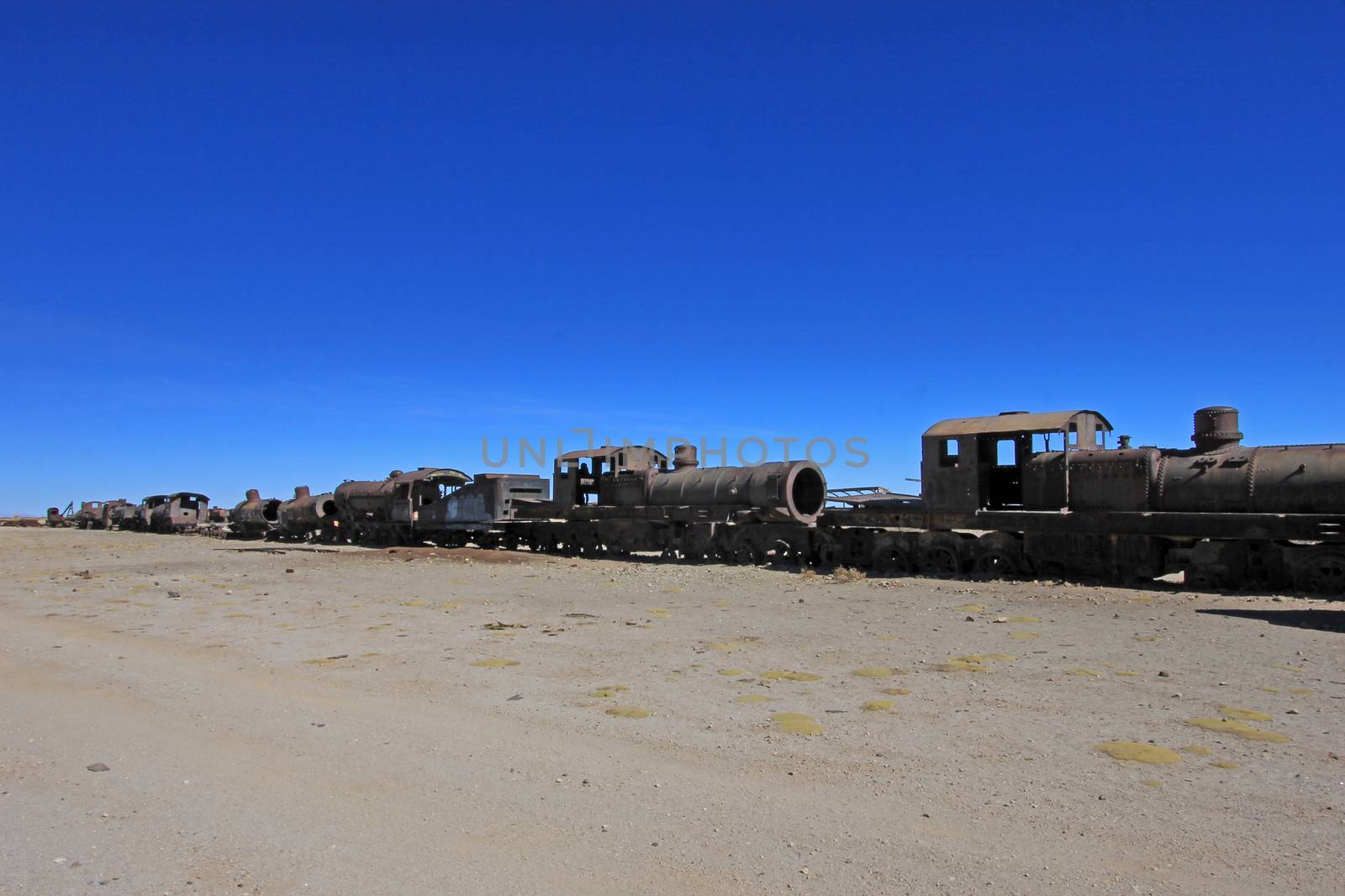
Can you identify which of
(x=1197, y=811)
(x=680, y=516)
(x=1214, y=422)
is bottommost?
(x=1197, y=811)

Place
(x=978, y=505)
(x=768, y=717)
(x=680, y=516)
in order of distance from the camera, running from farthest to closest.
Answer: (x=680, y=516), (x=978, y=505), (x=768, y=717)

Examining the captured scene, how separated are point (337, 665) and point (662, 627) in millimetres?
4234

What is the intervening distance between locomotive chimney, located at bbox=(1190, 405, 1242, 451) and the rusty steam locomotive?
27 mm

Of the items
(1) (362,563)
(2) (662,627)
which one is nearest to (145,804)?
(2) (662,627)

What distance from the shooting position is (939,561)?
1848 centimetres

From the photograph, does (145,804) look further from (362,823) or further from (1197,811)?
(1197,811)

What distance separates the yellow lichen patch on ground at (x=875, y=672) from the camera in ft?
27.2

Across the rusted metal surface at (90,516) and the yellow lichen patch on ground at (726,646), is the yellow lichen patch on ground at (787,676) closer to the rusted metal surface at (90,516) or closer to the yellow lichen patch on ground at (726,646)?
the yellow lichen patch on ground at (726,646)

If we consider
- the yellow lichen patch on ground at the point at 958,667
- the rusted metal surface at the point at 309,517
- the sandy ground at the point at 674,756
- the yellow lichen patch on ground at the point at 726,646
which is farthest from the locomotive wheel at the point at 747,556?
the rusted metal surface at the point at 309,517

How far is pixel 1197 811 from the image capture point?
4656 mm

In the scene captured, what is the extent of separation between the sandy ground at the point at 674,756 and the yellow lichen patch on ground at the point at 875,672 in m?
0.06

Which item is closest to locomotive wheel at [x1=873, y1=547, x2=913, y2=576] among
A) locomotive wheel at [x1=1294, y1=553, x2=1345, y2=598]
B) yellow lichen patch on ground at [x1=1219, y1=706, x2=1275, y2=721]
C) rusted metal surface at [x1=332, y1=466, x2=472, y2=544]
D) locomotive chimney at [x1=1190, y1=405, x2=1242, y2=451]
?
locomotive chimney at [x1=1190, y1=405, x2=1242, y2=451]

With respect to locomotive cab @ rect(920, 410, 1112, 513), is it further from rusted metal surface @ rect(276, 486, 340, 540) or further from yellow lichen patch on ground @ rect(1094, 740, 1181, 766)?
rusted metal surface @ rect(276, 486, 340, 540)

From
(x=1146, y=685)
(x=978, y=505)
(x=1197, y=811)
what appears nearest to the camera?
(x=1197, y=811)
